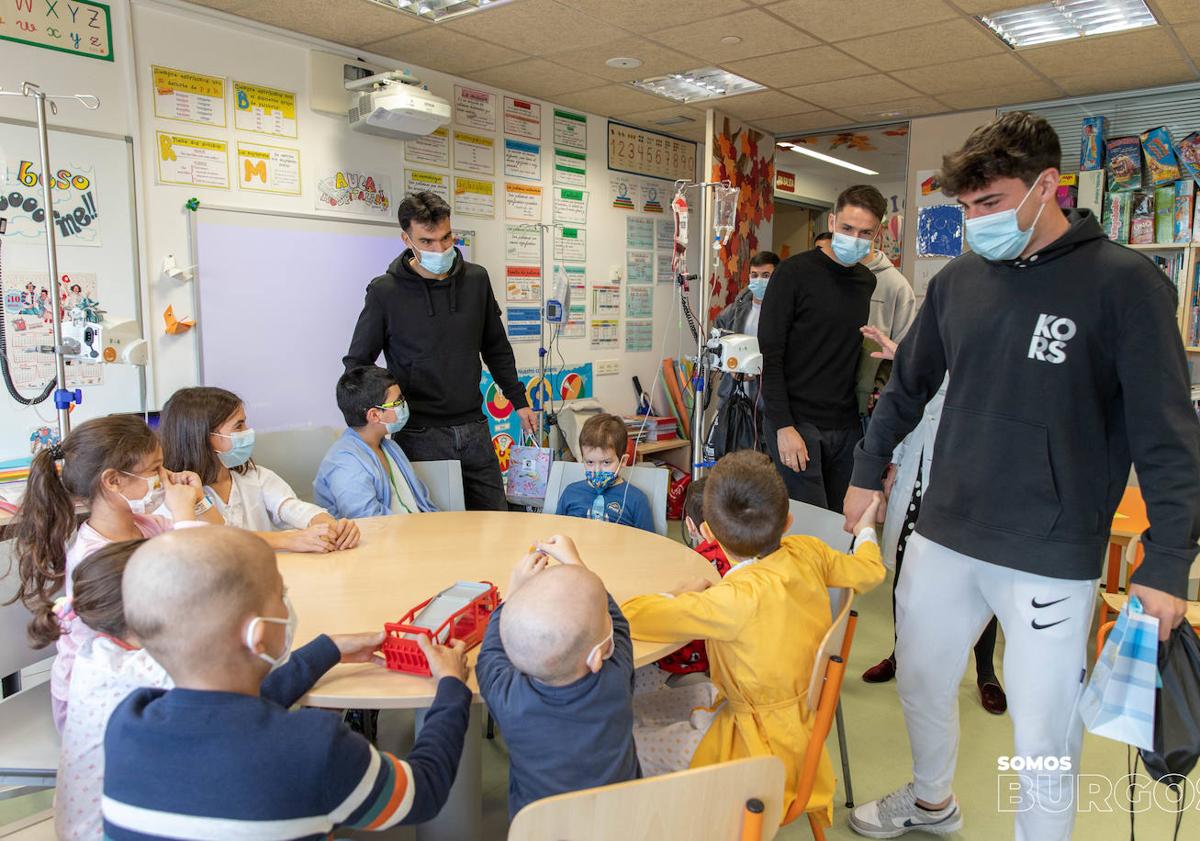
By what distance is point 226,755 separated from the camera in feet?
3.24

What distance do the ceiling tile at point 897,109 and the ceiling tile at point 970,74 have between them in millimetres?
282

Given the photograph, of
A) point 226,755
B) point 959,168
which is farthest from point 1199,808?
point 226,755

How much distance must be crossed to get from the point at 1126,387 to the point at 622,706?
1061 mm

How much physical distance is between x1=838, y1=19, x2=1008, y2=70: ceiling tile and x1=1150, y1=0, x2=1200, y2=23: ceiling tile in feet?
1.96

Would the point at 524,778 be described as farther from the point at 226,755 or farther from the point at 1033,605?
the point at 1033,605

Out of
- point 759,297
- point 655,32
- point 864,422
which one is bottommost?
point 864,422

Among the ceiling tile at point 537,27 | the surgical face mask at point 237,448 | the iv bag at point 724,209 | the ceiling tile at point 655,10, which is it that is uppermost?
the ceiling tile at point 537,27

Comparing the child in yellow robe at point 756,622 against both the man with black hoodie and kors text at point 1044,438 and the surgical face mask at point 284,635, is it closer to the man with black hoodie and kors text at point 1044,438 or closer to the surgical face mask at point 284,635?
the man with black hoodie and kors text at point 1044,438

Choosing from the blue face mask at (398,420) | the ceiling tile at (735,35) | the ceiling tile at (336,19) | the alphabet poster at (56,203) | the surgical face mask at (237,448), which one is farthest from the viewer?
the ceiling tile at (735,35)

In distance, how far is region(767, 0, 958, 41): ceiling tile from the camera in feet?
10.3

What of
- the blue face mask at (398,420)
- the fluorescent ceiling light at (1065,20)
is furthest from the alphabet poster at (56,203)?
the fluorescent ceiling light at (1065,20)

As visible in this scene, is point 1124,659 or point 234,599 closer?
point 234,599

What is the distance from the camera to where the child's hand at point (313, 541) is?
6.82ft

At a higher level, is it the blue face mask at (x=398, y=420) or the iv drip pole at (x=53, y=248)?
the iv drip pole at (x=53, y=248)
